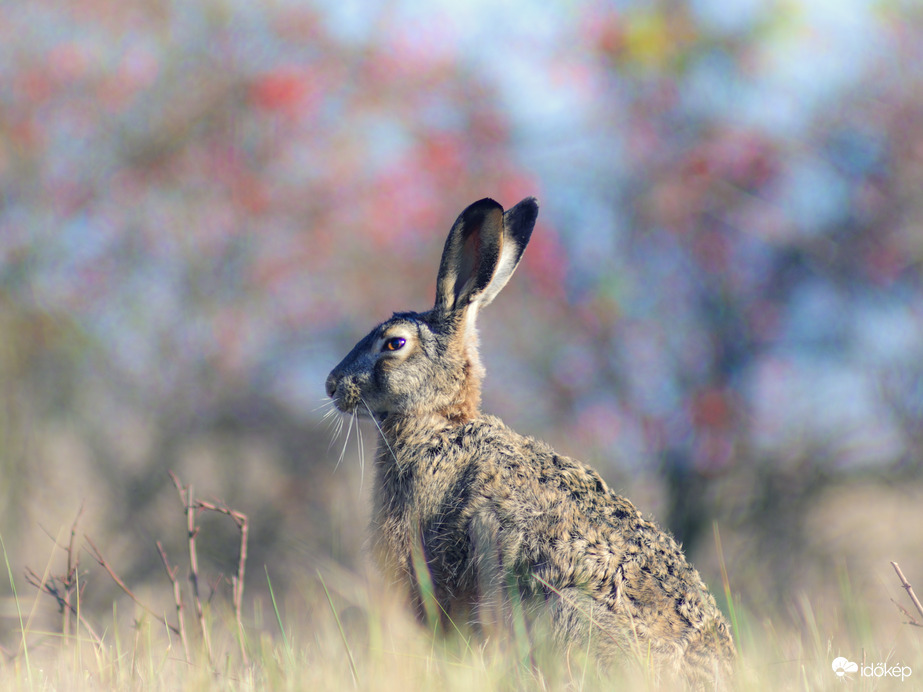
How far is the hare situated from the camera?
11.0ft

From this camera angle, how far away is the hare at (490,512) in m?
3.34

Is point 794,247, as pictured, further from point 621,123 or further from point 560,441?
point 560,441

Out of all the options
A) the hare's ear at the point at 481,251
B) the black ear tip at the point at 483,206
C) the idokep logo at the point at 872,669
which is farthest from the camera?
the hare's ear at the point at 481,251

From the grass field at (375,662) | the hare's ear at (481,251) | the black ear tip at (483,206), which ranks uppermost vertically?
the black ear tip at (483,206)

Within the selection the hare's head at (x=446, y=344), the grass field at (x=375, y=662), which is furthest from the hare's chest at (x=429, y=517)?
the hare's head at (x=446, y=344)

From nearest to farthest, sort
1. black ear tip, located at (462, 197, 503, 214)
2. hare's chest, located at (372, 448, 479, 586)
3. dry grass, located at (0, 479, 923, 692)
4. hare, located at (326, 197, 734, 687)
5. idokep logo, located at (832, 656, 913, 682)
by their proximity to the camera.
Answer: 1. dry grass, located at (0, 479, 923, 692)
2. idokep logo, located at (832, 656, 913, 682)
3. hare, located at (326, 197, 734, 687)
4. hare's chest, located at (372, 448, 479, 586)
5. black ear tip, located at (462, 197, 503, 214)

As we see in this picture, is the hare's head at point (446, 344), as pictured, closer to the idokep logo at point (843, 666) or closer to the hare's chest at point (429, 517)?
the hare's chest at point (429, 517)

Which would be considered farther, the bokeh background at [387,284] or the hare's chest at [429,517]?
the bokeh background at [387,284]

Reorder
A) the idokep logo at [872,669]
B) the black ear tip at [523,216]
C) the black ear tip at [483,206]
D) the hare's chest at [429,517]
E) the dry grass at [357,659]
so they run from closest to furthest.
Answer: the dry grass at [357,659]
the idokep logo at [872,669]
the hare's chest at [429,517]
the black ear tip at [483,206]
the black ear tip at [523,216]

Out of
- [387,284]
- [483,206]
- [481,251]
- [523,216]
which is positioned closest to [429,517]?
[481,251]

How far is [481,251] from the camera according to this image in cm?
449

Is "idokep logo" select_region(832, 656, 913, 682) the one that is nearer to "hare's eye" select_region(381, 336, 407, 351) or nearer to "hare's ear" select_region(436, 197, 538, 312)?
"hare's ear" select_region(436, 197, 538, 312)

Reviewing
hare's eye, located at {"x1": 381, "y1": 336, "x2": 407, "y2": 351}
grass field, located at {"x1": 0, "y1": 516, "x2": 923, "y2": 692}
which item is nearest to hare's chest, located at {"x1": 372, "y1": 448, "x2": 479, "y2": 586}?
grass field, located at {"x1": 0, "y1": 516, "x2": 923, "y2": 692}

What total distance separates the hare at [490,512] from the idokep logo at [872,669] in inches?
17.2
